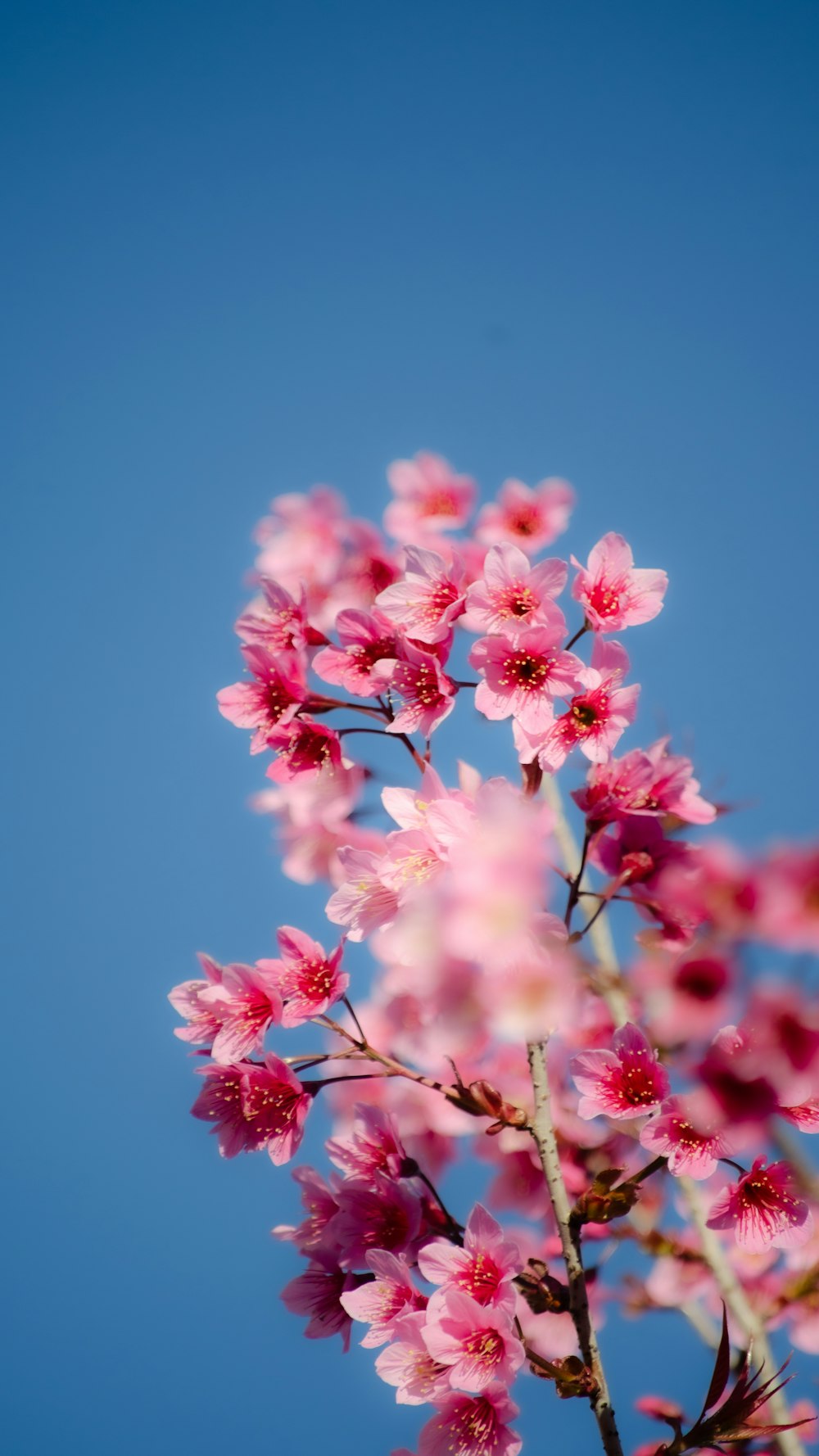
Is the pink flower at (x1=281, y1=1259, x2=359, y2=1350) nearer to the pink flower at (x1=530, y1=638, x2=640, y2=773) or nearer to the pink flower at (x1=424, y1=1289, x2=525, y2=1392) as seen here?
the pink flower at (x1=424, y1=1289, x2=525, y2=1392)

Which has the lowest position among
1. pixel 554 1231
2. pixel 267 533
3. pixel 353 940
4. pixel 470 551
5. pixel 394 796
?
pixel 554 1231

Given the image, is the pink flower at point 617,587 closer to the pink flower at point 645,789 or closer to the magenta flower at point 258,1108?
the pink flower at point 645,789

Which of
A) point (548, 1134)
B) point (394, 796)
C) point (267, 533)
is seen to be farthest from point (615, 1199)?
point (267, 533)

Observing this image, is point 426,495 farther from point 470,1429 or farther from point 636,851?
point 470,1429

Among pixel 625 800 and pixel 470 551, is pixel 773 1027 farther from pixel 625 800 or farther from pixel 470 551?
pixel 470 551

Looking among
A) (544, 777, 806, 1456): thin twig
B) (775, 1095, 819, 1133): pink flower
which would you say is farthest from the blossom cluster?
(544, 777, 806, 1456): thin twig

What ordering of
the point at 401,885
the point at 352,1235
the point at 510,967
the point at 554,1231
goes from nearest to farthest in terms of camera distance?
the point at 510,967 < the point at 401,885 < the point at 352,1235 < the point at 554,1231

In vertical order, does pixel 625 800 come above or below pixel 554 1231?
above

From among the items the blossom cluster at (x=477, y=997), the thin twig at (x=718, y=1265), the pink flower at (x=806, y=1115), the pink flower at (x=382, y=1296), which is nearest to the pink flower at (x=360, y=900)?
the blossom cluster at (x=477, y=997)
